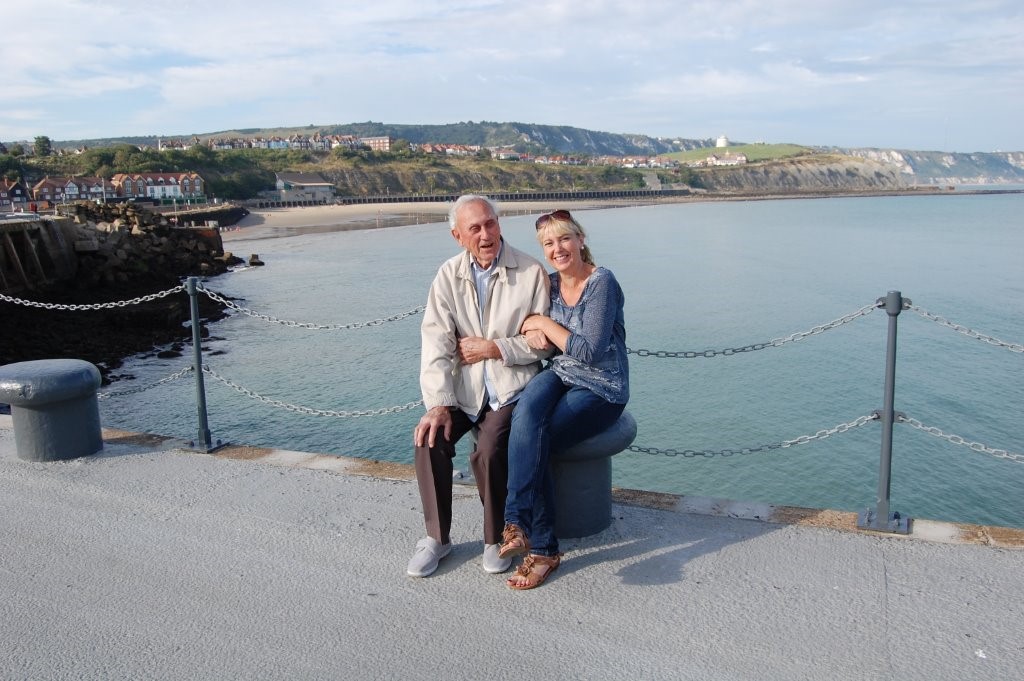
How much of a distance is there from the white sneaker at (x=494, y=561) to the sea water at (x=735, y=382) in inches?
50.1

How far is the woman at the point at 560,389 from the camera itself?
144 inches

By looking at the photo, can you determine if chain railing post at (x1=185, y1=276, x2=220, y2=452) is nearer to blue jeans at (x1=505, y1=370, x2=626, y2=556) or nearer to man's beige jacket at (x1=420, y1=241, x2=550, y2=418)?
man's beige jacket at (x1=420, y1=241, x2=550, y2=418)

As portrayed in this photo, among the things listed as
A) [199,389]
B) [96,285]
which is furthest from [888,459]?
[96,285]

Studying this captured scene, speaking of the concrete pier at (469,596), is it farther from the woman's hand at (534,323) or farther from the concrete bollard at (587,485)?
the woman's hand at (534,323)

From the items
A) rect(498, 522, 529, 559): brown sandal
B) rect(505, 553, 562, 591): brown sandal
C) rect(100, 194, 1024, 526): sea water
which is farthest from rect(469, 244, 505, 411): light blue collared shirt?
rect(100, 194, 1024, 526): sea water

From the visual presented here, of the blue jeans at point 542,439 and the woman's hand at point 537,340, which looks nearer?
the blue jeans at point 542,439

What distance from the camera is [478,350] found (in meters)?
3.96

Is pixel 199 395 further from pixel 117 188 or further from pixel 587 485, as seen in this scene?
pixel 117 188

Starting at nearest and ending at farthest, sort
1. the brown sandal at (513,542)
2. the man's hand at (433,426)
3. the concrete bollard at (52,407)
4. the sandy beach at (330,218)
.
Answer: the brown sandal at (513,542)
the man's hand at (433,426)
the concrete bollard at (52,407)
the sandy beach at (330,218)

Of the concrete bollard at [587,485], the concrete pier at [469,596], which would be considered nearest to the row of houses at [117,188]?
the concrete pier at [469,596]

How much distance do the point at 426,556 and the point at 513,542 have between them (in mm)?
472

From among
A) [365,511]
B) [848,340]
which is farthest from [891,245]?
[365,511]

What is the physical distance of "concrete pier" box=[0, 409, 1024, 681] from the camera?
3.04 metres

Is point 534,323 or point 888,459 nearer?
point 534,323
